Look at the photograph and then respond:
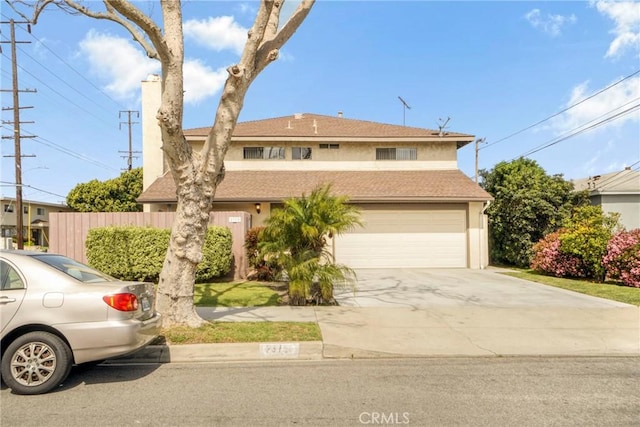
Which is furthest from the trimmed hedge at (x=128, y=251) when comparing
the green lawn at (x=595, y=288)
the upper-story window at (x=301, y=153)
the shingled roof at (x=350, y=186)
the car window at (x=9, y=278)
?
the green lawn at (x=595, y=288)

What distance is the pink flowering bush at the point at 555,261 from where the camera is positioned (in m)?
13.6

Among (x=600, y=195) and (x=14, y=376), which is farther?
(x=600, y=195)

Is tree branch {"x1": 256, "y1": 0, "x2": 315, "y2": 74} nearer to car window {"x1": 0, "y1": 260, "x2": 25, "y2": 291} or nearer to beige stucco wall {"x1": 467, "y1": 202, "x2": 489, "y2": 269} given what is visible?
car window {"x1": 0, "y1": 260, "x2": 25, "y2": 291}

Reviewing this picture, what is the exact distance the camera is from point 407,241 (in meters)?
16.4

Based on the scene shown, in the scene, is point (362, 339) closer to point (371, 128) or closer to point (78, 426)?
point (78, 426)

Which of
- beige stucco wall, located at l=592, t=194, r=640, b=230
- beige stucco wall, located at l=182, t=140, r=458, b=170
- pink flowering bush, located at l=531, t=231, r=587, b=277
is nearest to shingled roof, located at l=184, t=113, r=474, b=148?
beige stucco wall, located at l=182, t=140, r=458, b=170

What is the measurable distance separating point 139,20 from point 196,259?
364 centimetres

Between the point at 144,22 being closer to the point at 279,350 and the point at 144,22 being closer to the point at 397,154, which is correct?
the point at 279,350

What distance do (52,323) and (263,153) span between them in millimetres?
14436

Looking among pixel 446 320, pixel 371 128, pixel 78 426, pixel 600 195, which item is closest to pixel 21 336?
pixel 78 426

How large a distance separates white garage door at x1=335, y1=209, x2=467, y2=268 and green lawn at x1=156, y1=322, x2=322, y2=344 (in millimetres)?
9477

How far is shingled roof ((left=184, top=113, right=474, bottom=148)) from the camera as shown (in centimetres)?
1803

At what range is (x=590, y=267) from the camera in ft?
43.7

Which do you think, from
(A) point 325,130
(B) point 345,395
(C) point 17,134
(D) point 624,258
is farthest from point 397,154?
(C) point 17,134
